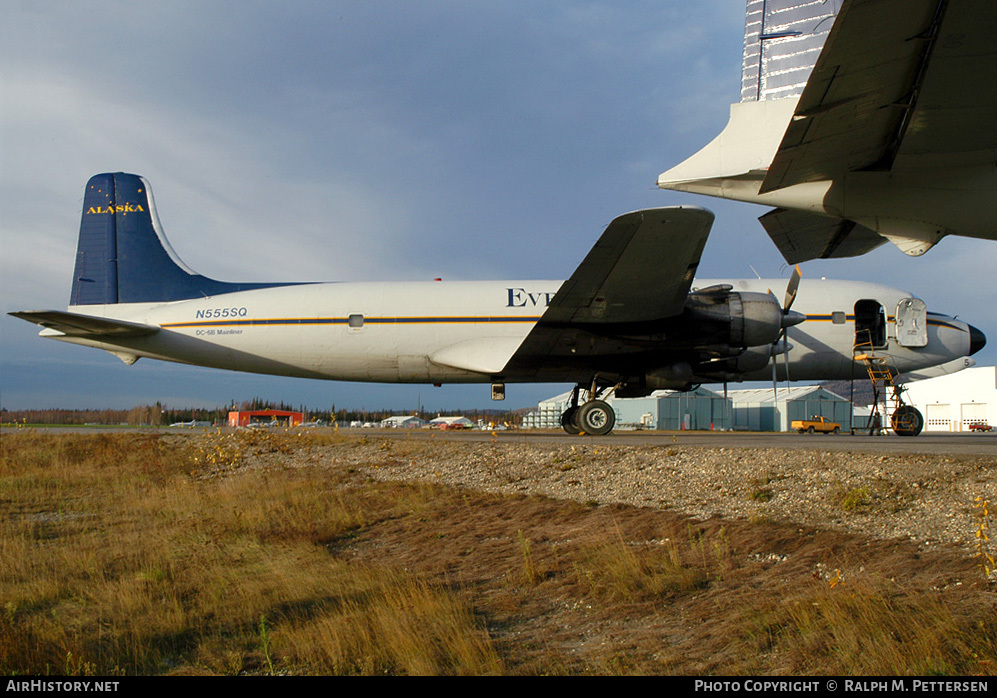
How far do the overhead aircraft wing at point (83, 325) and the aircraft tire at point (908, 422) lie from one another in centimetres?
2030

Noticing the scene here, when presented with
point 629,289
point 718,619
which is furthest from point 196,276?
point 718,619

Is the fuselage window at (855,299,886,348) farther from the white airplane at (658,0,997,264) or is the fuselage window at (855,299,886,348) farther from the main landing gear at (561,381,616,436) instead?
the white airplane at (658,0,997,264)

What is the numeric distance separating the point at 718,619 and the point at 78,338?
18245 mm

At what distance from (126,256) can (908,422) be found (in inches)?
892

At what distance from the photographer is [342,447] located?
13383 millimetres

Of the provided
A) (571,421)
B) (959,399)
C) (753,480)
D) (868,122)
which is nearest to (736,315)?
(571,421)

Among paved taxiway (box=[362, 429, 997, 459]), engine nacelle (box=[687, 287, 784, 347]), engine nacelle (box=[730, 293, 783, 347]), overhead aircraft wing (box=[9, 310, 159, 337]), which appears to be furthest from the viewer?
overhead aircraft wing (box=[9, 310, 159, 337])

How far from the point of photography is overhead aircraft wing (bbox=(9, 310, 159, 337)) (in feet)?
49.8

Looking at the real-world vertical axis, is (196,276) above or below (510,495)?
above

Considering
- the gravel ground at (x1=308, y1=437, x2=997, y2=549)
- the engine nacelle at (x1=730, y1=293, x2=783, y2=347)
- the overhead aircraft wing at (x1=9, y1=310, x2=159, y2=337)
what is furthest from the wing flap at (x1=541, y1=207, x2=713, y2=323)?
the overhead aircraft wing at (x1=9, y1=310, x2=159, y2=337)

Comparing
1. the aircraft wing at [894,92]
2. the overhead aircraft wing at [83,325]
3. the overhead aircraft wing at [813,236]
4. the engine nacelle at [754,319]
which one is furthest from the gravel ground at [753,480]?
the overhead aircraft wing at [83,325]

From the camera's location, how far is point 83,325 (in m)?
16.0

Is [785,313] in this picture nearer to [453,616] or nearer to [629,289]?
[629,289]

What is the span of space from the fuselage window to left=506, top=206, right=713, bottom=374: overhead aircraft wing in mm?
7378
